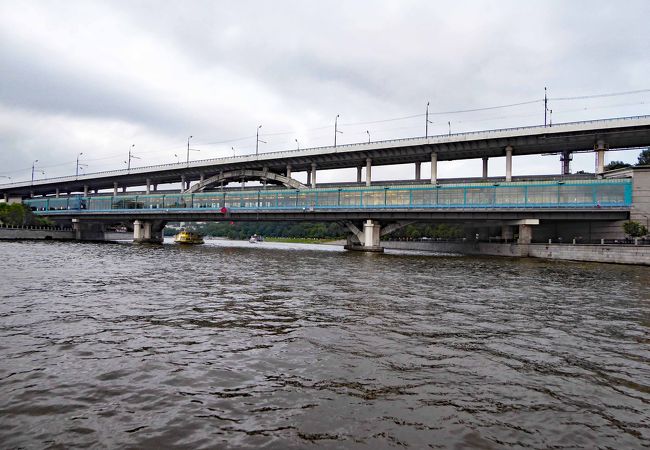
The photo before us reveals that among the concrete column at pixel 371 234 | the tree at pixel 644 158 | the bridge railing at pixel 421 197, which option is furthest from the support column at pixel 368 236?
the tree at pixel 644 158

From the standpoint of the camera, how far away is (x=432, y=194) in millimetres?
67125

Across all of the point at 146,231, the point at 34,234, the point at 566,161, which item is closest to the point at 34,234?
the point at 34,234

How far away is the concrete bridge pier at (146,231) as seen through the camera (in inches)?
3922

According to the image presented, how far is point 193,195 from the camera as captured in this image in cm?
9106

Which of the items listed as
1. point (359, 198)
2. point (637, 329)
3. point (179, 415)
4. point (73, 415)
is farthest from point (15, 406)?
point (359, 198)

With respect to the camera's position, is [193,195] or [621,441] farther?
[193,195]

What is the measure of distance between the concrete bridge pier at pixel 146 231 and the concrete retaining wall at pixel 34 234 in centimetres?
2408

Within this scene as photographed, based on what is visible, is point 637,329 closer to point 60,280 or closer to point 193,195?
point 60,280

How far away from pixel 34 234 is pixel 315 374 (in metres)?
118

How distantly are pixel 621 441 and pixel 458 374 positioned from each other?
2851 millimetres

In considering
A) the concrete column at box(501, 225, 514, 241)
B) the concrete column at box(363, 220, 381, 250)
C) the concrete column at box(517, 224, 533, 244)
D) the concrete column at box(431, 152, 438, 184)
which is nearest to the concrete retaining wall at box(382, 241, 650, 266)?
the concrete column at box(517, 224, 533, 244)

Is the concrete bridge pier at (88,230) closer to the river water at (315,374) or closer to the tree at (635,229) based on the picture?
the river water at (315,374)

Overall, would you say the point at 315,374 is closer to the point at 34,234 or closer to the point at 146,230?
the point at 146,230

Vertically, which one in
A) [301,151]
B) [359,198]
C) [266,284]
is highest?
[301,151]
